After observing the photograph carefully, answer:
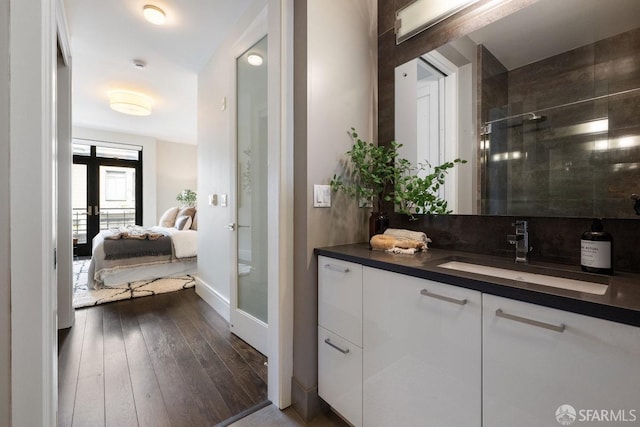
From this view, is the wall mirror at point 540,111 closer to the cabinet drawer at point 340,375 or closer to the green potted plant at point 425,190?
the green potted plant at point 425,190

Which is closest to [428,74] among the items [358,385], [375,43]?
[375,43]

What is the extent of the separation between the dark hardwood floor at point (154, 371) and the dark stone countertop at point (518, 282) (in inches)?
41.3

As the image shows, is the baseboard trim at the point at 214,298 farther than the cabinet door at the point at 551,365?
Yes

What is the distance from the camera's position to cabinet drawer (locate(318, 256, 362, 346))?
126 cm

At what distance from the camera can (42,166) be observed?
2.90ft

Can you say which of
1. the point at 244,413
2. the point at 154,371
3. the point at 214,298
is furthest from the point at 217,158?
the point at 244,413

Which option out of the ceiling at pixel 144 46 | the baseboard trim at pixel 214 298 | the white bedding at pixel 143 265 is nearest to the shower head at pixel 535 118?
the ceiling at pixel 144 46

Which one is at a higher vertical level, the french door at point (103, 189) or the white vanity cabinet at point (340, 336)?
the french door at point (103, 189)

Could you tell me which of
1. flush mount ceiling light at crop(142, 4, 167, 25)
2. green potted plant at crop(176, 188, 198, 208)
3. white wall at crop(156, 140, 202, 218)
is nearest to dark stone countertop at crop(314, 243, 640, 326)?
flush mount ceiling light at crop(142, 4, 167, 25)

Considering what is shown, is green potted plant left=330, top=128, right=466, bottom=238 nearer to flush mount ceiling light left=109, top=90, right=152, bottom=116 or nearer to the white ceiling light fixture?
the white ceiling light fixture

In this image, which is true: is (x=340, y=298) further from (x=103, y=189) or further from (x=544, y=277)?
(x=103, y=189)

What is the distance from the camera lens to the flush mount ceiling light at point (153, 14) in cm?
224

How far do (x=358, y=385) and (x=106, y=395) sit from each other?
4.77 feet

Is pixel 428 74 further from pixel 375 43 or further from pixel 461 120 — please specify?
pixel 375 43
